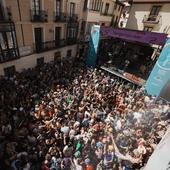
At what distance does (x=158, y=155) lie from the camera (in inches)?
113

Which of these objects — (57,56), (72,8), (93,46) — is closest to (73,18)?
(72,8)

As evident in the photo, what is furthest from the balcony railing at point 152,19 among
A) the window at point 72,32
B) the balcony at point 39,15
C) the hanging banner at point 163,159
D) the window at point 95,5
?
the hanging banner at point 163,159

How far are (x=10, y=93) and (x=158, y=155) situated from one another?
948 centimetres

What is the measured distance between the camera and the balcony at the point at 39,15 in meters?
13.8

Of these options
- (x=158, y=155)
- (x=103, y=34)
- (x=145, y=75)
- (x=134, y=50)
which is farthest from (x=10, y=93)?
(x=134, y=50)

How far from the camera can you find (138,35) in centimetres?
1474

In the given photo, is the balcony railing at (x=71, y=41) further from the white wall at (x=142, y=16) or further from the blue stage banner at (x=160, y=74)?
the blue stage banner at (x=160, y=74)

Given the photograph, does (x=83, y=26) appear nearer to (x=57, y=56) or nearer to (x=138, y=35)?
(x=57, y=56)

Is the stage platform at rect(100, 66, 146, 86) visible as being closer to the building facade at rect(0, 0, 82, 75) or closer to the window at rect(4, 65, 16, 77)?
the building facade at rect(0, 0, 82, 75)

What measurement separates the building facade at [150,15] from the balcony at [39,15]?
12.4 m

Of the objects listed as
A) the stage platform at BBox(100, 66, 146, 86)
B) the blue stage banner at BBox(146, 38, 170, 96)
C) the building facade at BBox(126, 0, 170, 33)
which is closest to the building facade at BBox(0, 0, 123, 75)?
the building facade at BBox(126, 0, 170, 33)

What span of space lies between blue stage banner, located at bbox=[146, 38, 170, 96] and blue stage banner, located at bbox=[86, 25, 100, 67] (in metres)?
6.70

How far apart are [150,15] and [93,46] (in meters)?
8.87

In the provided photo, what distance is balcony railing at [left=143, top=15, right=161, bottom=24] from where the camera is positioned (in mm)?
18844
